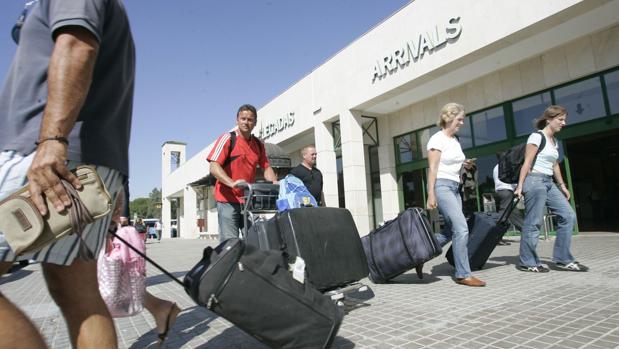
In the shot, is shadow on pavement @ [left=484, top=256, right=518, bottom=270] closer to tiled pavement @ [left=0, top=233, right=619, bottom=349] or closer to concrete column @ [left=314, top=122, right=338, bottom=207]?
tiled pavement @ [left=0, top=233, right=619, bottom=349]

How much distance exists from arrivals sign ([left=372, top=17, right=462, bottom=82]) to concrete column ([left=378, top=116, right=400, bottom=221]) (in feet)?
9.14

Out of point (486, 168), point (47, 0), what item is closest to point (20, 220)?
point (47, 0)

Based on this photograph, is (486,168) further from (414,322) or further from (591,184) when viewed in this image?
(591,184)

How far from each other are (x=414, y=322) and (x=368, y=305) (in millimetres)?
713

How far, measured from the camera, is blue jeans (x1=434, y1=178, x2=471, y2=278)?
3994 mm

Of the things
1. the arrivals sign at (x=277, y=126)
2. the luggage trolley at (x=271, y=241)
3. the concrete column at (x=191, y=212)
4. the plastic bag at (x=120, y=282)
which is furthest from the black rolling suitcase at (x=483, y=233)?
the concrete column at (x=191, y=212)

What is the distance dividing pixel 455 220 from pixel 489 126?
27.5ft

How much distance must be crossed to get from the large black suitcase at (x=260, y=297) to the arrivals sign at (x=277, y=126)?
15077 mm

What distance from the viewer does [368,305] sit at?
11.1 ft

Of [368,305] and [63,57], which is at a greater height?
[63,57]

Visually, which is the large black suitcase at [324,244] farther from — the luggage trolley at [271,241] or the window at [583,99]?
the window at [583,99]

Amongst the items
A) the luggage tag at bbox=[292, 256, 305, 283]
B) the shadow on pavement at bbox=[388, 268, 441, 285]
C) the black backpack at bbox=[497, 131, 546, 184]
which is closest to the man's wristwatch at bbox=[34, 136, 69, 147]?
the luggage tag at bbox=[292, 256, 305, 283]

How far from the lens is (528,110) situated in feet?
33.7

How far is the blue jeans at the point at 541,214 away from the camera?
4426mm
